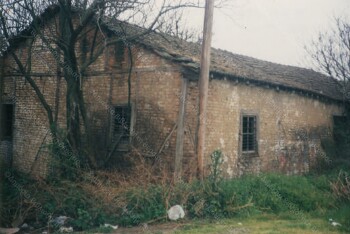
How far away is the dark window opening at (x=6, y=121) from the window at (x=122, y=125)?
5495mm

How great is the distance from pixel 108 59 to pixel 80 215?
19.3ft

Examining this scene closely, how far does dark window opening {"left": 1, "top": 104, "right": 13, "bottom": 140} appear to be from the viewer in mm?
14570

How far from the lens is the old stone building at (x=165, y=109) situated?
10.4 metres

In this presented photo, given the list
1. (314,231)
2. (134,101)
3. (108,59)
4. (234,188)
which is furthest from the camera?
(108,59)

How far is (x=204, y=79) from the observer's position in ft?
31.6

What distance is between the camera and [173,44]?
487 inches

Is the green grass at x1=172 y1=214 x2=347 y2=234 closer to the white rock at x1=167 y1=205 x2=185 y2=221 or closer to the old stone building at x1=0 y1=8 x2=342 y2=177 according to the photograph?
the white rock at x1=167 y1=205 x2=185 y2=221

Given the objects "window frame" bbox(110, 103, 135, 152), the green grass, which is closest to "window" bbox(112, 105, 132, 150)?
"window frame" bbox(110, 103, 135, 152)

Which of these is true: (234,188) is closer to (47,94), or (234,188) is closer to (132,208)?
(132,208)

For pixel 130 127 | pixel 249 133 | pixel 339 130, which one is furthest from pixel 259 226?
pixel 339 130

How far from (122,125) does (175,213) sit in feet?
13.9

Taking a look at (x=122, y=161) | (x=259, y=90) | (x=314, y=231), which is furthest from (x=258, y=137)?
(x=314, y=231)

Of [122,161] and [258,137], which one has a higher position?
[258,137]

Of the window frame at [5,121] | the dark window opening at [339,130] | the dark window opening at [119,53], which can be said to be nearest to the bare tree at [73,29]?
the dark window opening at [119,53]
